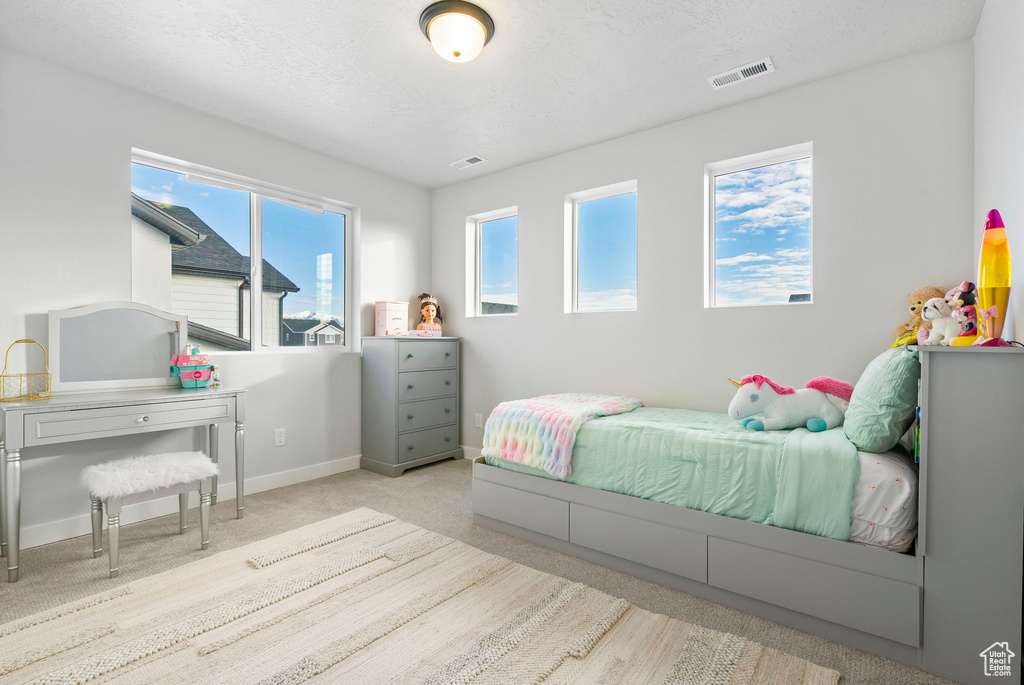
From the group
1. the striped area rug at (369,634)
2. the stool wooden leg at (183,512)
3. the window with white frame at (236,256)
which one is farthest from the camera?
the window with white frame at (236,256)

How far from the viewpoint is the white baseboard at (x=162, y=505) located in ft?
8.32

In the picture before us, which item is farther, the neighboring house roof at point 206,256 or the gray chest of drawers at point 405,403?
the gray chest of drawers at point 405,403

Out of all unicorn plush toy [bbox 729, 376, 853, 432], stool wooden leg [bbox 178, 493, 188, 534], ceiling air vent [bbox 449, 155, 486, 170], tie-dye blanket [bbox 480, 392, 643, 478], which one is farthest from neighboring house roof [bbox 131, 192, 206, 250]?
unicorn plush toy [bbox 729, 376, 853, 432]

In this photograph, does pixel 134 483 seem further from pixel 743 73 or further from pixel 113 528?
pixel 743 73

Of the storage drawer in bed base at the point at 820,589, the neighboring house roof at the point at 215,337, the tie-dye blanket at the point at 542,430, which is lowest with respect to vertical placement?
the storage drawer in bed base at the point at 820,589

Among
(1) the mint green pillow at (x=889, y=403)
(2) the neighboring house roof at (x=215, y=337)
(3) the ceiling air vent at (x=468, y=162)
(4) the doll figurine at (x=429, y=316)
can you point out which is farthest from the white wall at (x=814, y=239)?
(2) the neighboring house roof at (x=215, y=337)

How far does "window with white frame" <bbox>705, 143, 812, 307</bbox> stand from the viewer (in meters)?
2.92

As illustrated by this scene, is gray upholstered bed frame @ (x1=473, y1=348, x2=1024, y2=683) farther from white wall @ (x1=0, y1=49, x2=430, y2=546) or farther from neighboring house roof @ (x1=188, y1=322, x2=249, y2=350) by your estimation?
neighboring house roof @ (x1=188, y1=322, x2=249, y2=350)

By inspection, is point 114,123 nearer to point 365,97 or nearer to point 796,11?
point 365,97

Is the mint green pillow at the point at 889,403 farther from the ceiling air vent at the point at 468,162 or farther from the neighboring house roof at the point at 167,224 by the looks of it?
the neighboring house roof at the point at 167,224

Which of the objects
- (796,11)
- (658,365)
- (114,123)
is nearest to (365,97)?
(114,123)

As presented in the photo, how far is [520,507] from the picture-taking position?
262 centimetres

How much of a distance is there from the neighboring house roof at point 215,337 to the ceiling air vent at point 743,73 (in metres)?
3.40

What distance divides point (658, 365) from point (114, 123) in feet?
11.7
